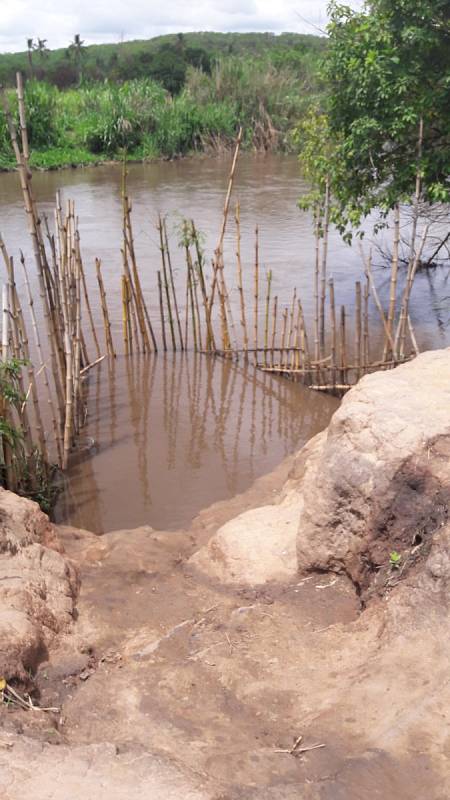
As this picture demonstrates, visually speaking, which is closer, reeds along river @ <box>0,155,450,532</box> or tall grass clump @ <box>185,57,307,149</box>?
reeds along river @ <box>0,155,450,532</box>

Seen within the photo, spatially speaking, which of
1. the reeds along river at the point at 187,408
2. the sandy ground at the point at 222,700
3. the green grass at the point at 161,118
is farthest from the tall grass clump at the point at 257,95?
the sandy ground at the point at 222,700

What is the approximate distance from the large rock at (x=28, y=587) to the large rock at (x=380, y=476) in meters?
1.15

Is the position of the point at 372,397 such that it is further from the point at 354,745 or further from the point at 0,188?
the point at 0,188

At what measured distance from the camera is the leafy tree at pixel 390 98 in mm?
6633

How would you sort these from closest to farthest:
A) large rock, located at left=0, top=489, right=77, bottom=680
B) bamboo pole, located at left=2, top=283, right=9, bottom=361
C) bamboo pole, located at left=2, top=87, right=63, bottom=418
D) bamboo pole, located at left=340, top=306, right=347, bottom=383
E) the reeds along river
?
large rock, located at left=0, top=489, right=77, bottom=680 < bamboo pole, located at left=2, top=87, right=63, bottom=418 < bamboo pole, located at left=2, top=283, right=9, bottom=361 < the reeds along river < bamboo pole, located at left=340, top=306, right=347, bottom=383

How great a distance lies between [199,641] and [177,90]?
23256mm

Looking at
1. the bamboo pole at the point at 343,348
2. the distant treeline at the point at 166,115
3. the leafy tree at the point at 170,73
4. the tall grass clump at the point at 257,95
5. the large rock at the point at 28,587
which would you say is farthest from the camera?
the leafy tree at the point at 170,73

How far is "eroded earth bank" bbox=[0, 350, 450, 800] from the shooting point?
2473mm

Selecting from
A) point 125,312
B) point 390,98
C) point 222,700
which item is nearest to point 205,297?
point 125,312

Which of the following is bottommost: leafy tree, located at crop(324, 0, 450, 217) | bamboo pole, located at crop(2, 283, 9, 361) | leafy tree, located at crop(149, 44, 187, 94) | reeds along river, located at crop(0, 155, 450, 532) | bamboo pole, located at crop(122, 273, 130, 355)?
reeds along river, located at crop(0, 155, 450, 532)

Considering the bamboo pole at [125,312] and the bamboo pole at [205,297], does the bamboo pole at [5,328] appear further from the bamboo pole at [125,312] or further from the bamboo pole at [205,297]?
the bamboo pole at [205,297]

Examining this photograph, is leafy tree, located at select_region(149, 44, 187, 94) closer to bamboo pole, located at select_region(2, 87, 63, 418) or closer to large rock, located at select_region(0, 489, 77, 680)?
bamboo pole, located at select_region(2, 87, 63, 418)

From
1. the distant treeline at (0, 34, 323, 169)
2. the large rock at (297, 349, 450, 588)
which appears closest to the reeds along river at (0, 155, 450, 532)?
the large rock at (297, 349, 450, 588)

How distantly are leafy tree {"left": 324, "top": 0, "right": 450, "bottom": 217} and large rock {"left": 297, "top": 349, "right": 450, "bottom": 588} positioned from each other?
3.19 m
